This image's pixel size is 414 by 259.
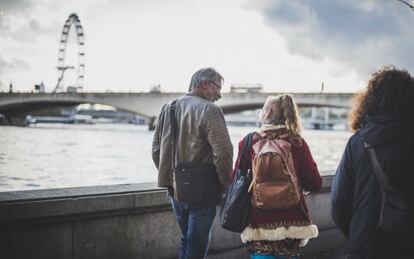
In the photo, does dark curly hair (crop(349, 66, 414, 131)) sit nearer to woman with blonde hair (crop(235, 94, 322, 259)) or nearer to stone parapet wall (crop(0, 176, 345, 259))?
woman with blonde hair (crop(235, 94, 322, 259))

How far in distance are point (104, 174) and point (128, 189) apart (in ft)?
51.1

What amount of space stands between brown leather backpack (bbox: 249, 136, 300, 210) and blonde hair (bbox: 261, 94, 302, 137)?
7.6 inches

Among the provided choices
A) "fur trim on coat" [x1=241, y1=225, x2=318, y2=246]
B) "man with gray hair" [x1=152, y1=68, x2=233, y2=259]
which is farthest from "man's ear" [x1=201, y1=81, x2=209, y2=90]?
"fur trim on coat" [x1=241, y1=225, x2=318, y2=246]

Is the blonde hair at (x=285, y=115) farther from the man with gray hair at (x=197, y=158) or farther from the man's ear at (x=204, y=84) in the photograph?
the man's ear at (x=204, y=84)

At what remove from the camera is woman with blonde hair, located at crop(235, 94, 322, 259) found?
9.71ft

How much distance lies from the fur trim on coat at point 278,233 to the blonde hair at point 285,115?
23.3 inches

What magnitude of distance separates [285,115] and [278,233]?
0.75 m

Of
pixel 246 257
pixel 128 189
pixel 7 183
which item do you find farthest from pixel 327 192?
pixel 7 183

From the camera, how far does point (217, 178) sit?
10.3 feet

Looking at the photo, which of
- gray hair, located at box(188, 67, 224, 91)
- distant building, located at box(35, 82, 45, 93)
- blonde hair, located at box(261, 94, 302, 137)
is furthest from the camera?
distant building, located at box(35, 82, 45, 93)

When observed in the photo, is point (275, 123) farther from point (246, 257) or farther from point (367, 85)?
point (246, 257)

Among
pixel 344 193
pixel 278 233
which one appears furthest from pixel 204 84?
pixel 344 193

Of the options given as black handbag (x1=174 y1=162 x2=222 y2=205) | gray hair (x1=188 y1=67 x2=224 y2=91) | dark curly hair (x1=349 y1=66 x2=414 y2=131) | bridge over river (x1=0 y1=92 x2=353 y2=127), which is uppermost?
gray hair (x1=188 y1=67 x2=224 y2=91)

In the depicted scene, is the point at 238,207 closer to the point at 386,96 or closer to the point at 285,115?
the point at 285,115
